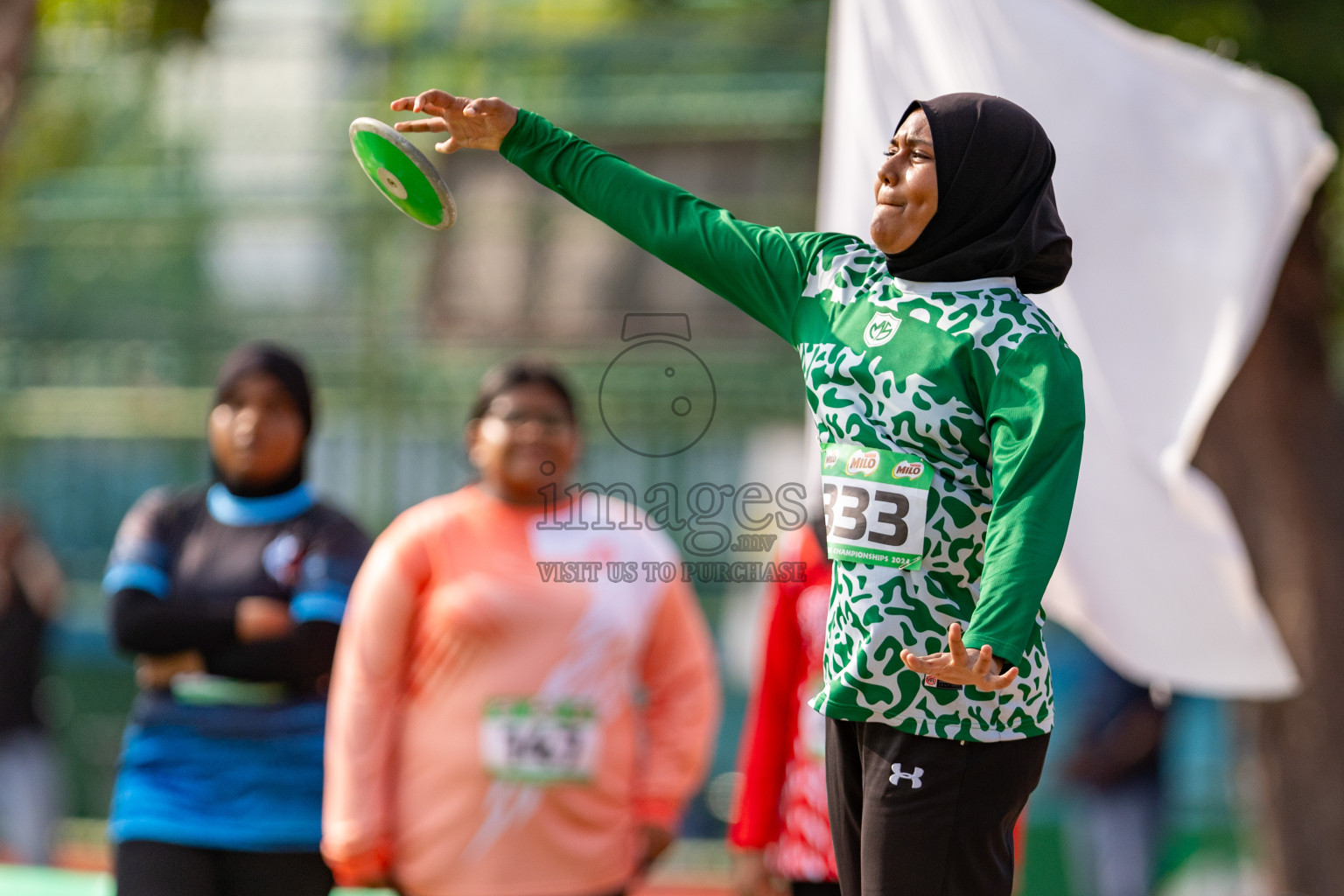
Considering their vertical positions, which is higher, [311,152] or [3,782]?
[311,152]

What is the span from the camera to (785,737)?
11.8 feet

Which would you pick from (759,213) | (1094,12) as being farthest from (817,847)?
(759,213)

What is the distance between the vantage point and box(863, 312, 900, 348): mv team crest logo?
6.86 feet

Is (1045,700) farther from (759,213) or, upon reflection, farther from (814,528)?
(759,213)

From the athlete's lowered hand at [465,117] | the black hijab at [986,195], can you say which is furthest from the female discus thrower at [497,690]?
the black hijab at [986,195]

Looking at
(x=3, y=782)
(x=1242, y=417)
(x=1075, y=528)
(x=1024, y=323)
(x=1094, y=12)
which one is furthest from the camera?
(x=3, y=782)

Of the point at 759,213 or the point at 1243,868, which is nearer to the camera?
the point at 1243,868

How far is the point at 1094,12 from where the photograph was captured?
3.76 meters

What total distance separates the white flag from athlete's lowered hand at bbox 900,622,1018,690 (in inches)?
61.2

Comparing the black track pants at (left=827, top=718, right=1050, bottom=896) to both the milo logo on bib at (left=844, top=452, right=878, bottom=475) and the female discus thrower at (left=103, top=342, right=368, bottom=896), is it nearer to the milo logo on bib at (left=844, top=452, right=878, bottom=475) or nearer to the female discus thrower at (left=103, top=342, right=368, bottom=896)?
the milo logo on bib at (left=844, top=452, right=878, bottom=475)

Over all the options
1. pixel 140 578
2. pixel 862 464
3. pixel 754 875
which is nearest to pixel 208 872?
pixel 140 578

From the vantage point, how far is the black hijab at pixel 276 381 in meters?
3.67

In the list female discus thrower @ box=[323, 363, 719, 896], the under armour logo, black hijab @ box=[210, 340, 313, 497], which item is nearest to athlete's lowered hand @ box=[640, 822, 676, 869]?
female discus thrower @ box=[323, 363, 719, 896]

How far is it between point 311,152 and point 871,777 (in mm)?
7630
